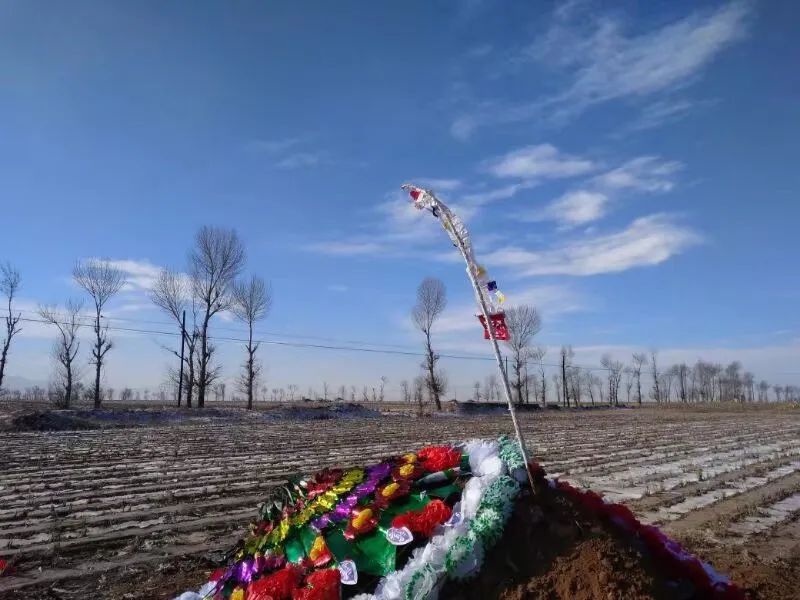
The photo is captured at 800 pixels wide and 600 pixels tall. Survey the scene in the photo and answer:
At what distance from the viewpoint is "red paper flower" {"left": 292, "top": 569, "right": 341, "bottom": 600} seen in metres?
2.96

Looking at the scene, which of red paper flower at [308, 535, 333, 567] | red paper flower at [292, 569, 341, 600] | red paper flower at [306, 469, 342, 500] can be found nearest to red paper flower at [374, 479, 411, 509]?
red paper flower at [308, 535, 333, 567]

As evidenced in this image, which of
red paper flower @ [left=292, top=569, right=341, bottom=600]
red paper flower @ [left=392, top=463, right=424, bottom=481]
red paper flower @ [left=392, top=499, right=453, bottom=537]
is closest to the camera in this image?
red paper flower @ [left=292, top=569, right=341, bottom=600]

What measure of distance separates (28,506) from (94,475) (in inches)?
112

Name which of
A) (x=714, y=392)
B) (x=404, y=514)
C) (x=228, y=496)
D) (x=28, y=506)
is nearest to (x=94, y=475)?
(x=28, y=506)

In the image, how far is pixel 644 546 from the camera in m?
3.12

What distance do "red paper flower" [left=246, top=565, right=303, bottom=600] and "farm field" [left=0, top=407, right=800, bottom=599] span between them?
6.45 ft

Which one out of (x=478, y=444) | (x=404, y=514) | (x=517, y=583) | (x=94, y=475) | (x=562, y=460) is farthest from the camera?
(x=562, y=460)

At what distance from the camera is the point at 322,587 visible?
9.84 feet

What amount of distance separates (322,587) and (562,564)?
1271 millimetres

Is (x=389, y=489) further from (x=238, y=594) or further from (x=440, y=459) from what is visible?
(x=238, y=594)

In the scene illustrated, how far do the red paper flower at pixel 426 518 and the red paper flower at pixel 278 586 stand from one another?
662 mm

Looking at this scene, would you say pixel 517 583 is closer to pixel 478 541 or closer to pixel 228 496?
pixel 478 541

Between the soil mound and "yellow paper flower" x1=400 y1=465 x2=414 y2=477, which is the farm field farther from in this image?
"yellow paper flower" x1=400 y1=465 x2=414 y2=477

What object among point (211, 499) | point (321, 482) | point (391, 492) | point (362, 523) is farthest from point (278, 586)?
point (211, 499)
